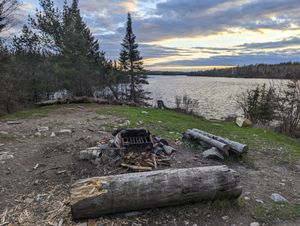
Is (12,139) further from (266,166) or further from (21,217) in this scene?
(266,166)

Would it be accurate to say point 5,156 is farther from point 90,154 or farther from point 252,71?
point 252,71

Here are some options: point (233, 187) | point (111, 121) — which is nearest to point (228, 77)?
point (111, 121)

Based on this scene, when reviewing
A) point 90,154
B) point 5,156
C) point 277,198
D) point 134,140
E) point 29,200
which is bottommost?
point 277,198

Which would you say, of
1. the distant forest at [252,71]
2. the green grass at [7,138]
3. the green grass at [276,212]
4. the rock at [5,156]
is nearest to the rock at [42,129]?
the green grass at [7,138]

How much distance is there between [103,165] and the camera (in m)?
4.91

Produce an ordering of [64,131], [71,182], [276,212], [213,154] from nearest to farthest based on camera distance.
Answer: [276,212] < [71,182] < [213,154] < [64,131]

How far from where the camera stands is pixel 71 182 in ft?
Answer: 14.4

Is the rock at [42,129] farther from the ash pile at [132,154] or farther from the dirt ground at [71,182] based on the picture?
the ash pile at [132,154]

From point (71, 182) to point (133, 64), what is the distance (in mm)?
22152

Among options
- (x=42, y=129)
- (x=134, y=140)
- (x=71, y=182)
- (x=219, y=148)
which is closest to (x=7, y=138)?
(x=42, y=129)

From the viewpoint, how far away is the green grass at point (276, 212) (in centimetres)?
359

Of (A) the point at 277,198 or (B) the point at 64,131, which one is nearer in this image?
(A) the point at 277,198

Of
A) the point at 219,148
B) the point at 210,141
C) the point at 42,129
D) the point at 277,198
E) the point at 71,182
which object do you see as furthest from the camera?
the point at 42,129

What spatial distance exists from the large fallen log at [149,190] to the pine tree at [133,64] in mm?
21067
